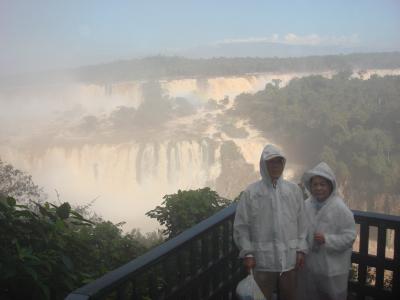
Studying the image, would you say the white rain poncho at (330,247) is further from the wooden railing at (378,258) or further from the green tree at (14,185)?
the green tree at (14,185)

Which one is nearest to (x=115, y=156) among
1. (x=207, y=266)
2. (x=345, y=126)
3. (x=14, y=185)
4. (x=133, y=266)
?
(x=14, y=185)

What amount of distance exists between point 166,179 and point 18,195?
13.7 m

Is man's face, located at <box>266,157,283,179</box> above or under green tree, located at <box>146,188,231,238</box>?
above

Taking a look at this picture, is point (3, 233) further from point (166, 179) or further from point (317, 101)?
point (317, 101)

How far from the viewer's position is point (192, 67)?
50.8 meters

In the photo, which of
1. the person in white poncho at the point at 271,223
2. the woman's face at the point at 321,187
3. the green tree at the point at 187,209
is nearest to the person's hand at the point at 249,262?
the person in white poncho at the point at 271,223

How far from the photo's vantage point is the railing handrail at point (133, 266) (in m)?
1.29

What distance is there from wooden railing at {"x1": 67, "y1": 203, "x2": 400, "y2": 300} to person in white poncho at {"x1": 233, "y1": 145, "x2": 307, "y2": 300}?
0.11 metres

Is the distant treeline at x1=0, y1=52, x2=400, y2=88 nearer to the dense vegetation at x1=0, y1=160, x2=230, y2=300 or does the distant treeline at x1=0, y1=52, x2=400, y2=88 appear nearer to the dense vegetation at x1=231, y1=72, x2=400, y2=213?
the dense vegetation at x1=231, y1=72, x2=400, y2=213

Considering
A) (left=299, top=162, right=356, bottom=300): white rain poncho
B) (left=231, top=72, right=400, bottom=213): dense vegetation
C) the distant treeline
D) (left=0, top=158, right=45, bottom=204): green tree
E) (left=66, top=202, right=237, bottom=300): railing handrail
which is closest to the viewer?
(left=66, top=202, right=237, bottom=300): railing handrail

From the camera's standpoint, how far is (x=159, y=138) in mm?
33500

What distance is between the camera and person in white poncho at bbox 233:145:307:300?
6.73ft

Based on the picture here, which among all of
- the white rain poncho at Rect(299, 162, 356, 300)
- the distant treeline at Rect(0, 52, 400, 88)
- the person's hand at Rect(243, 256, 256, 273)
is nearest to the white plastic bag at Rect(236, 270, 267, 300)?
the person's hand at Rect(243, 256, 256, 273)

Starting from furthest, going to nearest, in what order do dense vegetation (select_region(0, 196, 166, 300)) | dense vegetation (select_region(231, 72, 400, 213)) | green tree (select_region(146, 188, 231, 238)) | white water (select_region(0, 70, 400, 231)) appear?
1. white water (select_region(0, 70, 400, 231))
2. dense vegetation (select_region(231, 72, 400, 213))
3. green tree (select_region(146, 188, 231, 238))
4. dense vegetation (select_region(0, 196, 166, 300))
